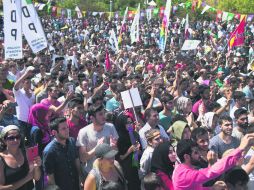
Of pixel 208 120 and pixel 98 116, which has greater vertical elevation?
pixel 98 116

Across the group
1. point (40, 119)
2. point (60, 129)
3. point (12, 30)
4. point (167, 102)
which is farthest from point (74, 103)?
point (12, 30)

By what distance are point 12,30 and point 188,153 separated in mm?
5096

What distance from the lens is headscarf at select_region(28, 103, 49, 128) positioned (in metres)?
7.14

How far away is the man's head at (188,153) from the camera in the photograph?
4734 mm

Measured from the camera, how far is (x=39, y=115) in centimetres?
719

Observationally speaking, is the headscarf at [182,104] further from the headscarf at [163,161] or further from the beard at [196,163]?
the beard at [196,163]

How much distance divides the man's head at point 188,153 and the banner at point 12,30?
4.76 metres

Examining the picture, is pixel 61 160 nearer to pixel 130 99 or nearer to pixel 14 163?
pixel 14 163

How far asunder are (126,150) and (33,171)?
1.76 meters

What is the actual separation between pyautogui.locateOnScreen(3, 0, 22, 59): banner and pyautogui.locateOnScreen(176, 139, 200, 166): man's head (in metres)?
4.76

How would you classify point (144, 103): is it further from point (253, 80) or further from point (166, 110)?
point (253, 80)

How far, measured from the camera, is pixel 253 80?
1077 centimetres

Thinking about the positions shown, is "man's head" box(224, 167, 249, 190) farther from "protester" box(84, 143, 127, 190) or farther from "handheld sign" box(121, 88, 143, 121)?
"handheld sign" box(121, 88, 143, 121)

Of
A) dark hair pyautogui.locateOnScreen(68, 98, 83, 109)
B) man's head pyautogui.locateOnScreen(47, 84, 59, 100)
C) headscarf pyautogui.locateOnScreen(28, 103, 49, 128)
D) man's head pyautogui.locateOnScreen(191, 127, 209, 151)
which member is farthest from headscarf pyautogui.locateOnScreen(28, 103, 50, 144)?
man's head pyautogui.locateOnScreen(191, 127, 209, 151)
